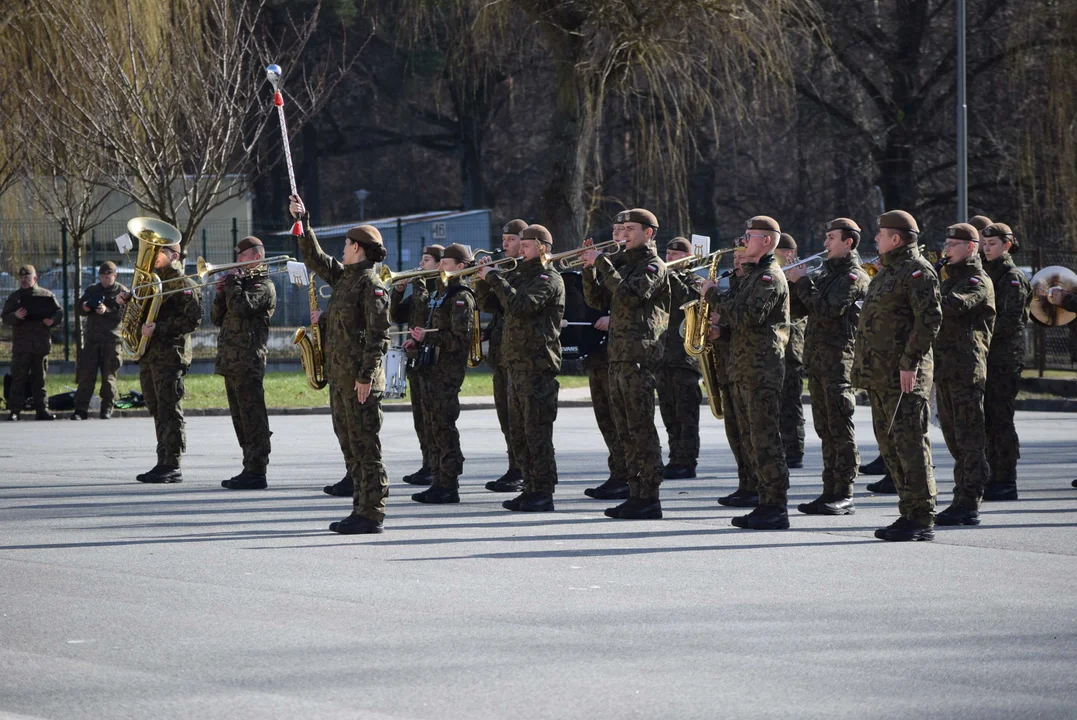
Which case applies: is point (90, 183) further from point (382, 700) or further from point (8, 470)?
point (382, 700)

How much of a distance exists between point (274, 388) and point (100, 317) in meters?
3.71

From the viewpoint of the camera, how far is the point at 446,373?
11422 millimetres

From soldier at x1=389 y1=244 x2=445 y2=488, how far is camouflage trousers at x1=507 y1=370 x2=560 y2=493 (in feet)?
3.38

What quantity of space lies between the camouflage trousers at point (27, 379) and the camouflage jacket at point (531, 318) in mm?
10133

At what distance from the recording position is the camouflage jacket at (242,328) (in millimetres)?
12039

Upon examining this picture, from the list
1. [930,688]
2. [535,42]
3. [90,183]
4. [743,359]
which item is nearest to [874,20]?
[535,42]

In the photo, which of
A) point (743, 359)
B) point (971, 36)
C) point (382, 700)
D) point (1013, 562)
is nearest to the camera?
point (382, 700)

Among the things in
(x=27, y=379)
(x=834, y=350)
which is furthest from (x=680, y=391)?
(x=27, y=379)

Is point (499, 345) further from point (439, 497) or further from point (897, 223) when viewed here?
point (897, 223)

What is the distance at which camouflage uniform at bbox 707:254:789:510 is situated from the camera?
9.63m

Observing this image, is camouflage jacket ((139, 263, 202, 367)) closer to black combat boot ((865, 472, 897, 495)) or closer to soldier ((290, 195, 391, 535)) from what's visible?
soldier ((290, 195, 391, 535))

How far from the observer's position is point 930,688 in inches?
225

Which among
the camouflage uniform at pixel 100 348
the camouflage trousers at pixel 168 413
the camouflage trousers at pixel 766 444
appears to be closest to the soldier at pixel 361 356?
the camouflage trousers at pixel 766 444

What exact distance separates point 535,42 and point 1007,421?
15987mm
